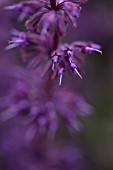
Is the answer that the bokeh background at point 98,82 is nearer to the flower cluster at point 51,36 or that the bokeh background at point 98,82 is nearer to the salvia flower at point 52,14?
the flower cluster at point 51,36

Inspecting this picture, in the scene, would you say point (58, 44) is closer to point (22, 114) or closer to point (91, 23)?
point (22, 114)

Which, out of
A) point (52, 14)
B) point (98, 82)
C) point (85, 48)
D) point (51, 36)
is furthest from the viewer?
point (98, 82)

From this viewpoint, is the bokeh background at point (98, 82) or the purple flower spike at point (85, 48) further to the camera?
the bokeh background at point (98, 82)

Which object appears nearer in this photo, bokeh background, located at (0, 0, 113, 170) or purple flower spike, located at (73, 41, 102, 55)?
purple flower spike, located at (73, 41, 102, 55)

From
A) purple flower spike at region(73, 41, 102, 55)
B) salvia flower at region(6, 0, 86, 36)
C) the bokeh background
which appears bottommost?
the bokeh background

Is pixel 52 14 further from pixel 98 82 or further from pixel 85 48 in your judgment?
pixel 98 82

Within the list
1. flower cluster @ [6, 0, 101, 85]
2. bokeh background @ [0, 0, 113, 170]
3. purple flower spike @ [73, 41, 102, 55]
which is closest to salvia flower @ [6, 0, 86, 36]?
flower cluster @ [6, 0, 101, 85]

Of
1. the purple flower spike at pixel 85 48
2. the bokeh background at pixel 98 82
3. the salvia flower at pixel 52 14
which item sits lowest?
the bokeh background at pixel 98 82

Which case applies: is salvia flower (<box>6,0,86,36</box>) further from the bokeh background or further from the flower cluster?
the bokeh background

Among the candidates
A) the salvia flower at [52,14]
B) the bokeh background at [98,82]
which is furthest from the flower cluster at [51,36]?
the bokeh background at [98,82]

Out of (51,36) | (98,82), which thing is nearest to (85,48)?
(51,36)

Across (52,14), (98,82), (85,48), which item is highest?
(52,14)
